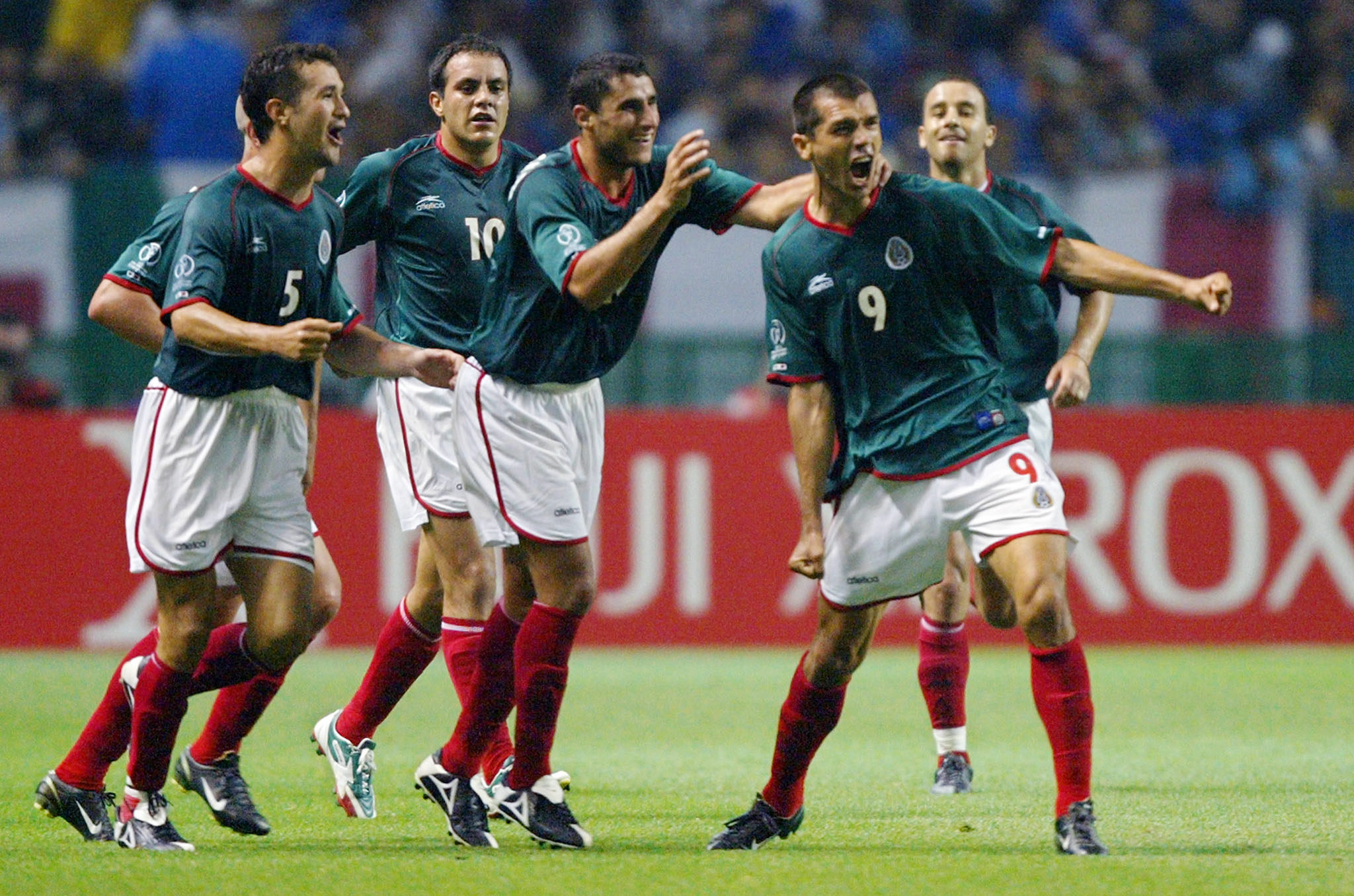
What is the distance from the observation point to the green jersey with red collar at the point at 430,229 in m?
6.33

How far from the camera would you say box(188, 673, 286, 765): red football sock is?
19.5 feet

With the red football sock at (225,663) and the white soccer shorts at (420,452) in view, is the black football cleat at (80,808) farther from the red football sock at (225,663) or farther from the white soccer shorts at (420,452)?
the white soccer shorts at (420,452)

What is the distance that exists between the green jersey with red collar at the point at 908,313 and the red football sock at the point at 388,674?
1.71 metres

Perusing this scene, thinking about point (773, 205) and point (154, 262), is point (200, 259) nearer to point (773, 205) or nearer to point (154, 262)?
point (154, 262)

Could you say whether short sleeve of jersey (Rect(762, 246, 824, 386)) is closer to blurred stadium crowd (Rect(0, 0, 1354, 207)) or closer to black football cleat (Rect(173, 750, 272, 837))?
black football cleat (Rect(173, 750, 272, 837))

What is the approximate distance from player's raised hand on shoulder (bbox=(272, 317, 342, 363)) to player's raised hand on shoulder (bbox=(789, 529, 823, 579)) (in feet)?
4.68

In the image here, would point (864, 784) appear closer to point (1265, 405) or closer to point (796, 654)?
point (796, 654)

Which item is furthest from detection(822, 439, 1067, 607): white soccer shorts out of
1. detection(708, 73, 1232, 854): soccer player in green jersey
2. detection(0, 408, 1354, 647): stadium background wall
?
detection(0, 408, 1354, 647): stadium background wall

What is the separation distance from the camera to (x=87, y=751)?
562 centimetres

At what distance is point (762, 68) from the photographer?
49.3ft

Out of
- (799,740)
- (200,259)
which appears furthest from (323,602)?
(799,740)

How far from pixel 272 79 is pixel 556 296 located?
1018 mm

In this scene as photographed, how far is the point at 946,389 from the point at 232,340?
1.98 meters

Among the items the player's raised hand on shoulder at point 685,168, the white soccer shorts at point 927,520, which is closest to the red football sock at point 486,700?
the white soccer shorts at point 927,520
